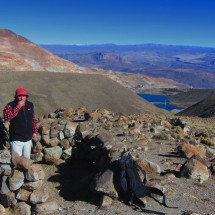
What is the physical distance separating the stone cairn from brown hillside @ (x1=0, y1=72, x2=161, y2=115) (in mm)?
37253

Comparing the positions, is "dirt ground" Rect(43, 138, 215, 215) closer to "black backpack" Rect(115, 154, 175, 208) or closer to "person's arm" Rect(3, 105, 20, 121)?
"black backpack" Rect(115, 154, 175, 208)

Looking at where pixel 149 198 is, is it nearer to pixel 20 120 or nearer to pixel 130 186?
pixel 130 186

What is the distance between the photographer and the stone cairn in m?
8.09

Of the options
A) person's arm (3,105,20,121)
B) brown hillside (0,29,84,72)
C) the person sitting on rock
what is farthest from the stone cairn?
brown hillside (0,29,84,72)

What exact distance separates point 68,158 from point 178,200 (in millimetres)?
4184

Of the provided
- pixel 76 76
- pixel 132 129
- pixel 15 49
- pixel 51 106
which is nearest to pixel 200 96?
pixel 15 49

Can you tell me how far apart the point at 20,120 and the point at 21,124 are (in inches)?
3.5

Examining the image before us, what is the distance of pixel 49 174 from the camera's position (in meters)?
10.3

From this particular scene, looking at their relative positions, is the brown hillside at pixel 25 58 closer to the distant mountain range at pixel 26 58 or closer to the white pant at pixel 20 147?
the distant mountain range at pixel 26 58

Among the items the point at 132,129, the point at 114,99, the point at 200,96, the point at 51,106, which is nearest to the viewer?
the point at 132,129

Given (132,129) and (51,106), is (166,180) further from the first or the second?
(51,106)

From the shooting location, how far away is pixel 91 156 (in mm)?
10852

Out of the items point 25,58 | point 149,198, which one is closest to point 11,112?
point 149,198

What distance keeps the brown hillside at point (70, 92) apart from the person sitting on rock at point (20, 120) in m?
40.8
